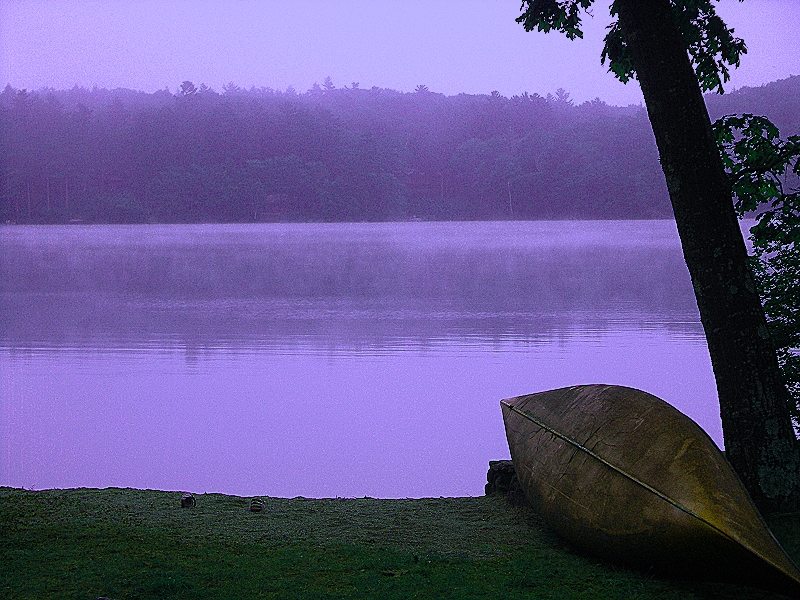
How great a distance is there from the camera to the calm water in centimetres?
965

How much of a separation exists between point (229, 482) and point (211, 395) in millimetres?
3920

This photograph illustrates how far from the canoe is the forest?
107 metres

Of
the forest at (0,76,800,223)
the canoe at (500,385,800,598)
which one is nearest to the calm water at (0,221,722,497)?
the canoe at (500,385,800,598)

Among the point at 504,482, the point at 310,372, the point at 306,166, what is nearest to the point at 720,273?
the point at 504,482

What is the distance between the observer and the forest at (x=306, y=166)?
11669 cm

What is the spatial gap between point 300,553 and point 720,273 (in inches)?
118

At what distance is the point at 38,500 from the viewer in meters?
6.63

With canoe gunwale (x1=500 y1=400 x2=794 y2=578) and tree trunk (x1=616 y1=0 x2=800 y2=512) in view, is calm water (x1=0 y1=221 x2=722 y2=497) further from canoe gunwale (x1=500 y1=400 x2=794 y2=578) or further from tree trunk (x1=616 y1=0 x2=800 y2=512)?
tree trunk (x1=616 y1=0 x2=800 y2=512)

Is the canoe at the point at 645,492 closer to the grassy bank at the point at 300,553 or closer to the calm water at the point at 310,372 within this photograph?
the grassy bank at the point at 300,553

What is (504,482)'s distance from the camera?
270 inches

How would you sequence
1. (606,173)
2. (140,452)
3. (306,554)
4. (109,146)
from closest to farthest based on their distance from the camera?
(306,554) < (140,452) < (606,173) < (109,146)

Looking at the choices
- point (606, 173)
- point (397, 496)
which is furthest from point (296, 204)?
point (397, 496)

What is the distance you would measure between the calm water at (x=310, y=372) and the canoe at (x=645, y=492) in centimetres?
320

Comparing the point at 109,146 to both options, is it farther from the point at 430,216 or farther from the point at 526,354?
the point at 526,354
